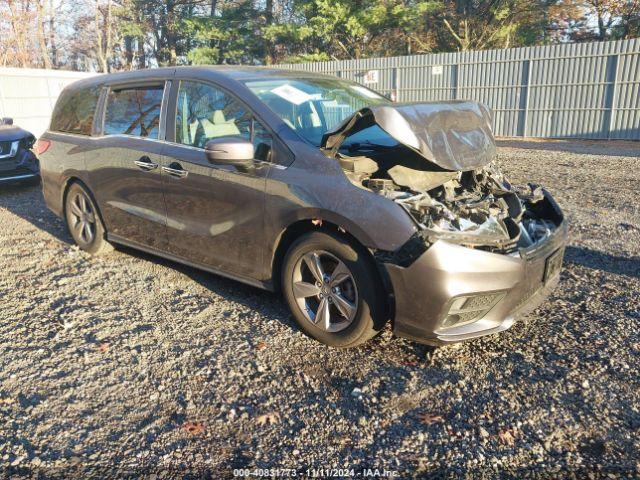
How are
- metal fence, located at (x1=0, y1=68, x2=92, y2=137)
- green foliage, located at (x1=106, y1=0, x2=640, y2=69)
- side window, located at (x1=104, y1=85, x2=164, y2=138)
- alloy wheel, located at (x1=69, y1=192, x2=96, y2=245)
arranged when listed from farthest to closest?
green foliage, located at (x1=106, y1=0, x2=640, y2=69)
metal fence, located at (x1=0, y1=68, x2=92, y2=137)
alloy wheel, located at (x1=69, y1=192, x2=96, y2=245)
side window, located at (x1=104, y1=85, x2=164, y2=138)

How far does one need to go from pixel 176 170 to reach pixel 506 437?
290 centimetres

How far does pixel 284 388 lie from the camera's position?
3.02 meters

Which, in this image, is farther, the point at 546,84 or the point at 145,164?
the point at 546,84

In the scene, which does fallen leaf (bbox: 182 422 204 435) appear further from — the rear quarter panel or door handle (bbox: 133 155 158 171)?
the rear quarter panel

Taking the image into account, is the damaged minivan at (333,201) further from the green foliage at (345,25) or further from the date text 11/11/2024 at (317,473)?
the green foliage at (345,25)

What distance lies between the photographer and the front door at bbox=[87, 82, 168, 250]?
4.37 m

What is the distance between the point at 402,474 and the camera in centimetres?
235

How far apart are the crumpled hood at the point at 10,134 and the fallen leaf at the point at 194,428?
7.76 metres

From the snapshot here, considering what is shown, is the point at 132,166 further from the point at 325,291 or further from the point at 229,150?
the point at 325,291

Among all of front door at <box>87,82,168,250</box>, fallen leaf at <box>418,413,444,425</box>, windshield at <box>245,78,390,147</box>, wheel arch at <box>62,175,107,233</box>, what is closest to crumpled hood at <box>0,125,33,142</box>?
wheel arch at <box>62,175,107,233</box>

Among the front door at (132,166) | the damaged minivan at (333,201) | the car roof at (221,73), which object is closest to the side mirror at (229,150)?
the damaged minivan at (333,201)

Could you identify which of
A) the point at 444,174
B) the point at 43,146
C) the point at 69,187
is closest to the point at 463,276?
the point at 444,174

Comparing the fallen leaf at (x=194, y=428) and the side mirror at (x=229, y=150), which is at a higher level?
the side mirror at (x=229, y=150)

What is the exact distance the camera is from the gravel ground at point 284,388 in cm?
247
